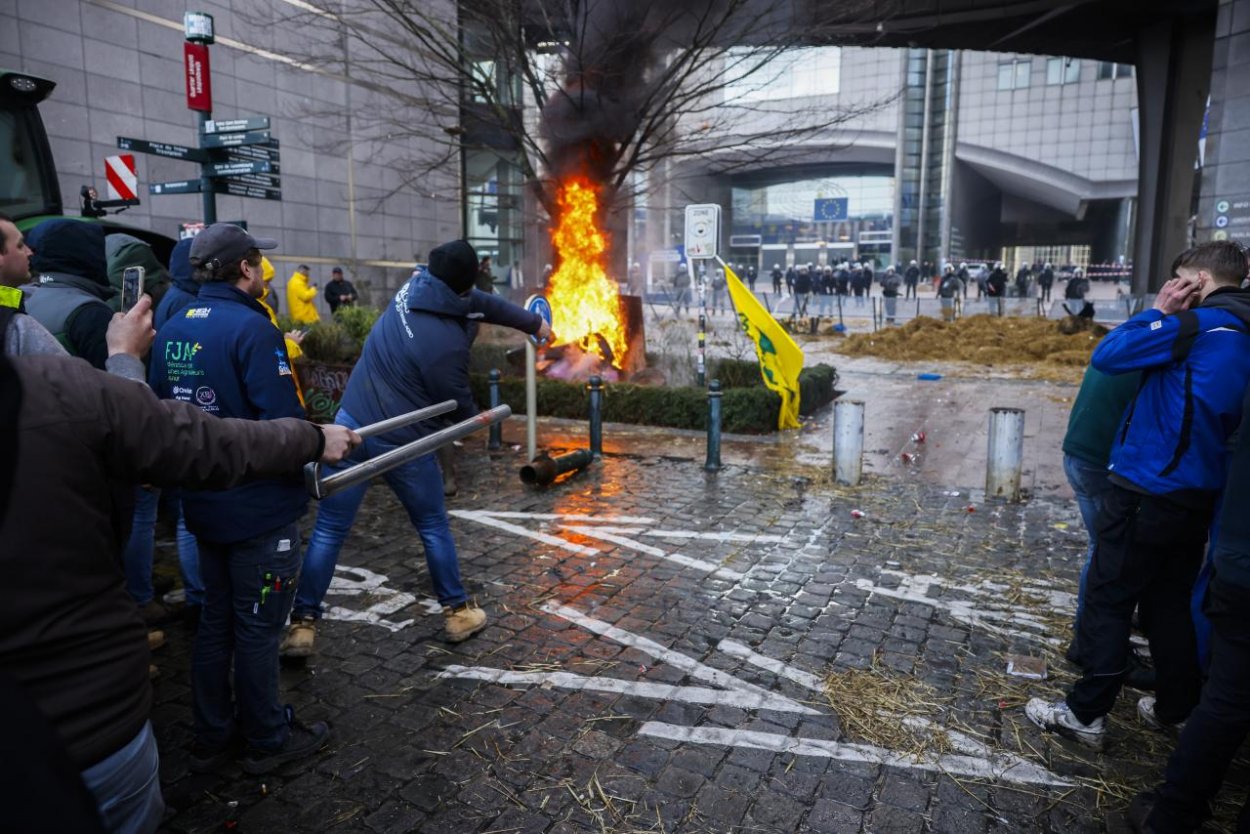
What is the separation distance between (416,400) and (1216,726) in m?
3.86

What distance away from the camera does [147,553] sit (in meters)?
4.65

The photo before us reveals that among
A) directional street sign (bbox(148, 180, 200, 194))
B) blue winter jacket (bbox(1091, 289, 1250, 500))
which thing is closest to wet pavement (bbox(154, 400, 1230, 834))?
blue winter jacket (bbox(1091, 289, 1250, 500))

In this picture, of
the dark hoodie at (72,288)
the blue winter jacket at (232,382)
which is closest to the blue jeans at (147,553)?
the dark hoodie at (72,288)

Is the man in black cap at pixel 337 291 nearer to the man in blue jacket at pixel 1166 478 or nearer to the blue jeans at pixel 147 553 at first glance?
the blue jeans at pixel 147 553

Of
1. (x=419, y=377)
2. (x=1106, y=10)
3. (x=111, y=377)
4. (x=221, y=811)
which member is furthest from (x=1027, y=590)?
(x=1106, y=10)

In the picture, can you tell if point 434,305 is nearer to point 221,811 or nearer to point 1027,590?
point 221,811

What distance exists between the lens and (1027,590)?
214 inches

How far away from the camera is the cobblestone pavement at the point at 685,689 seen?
3.21 m

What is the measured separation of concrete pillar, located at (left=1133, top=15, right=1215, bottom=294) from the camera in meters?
25.4

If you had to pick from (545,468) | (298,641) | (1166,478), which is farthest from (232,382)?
(545,468)

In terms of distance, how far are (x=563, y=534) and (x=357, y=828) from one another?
3567mm

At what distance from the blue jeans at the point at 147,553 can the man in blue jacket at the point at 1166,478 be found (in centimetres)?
459

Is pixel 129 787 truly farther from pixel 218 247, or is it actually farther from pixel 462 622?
pixel 462 622

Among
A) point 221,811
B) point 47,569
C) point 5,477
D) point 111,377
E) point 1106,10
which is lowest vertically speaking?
point 221,811
